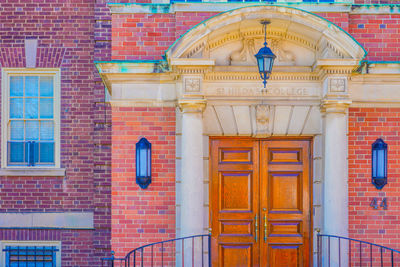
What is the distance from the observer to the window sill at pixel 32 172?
852cm

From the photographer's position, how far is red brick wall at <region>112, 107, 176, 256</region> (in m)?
6.92

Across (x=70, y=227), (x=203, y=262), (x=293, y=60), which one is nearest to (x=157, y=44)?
(x=293, y=60)

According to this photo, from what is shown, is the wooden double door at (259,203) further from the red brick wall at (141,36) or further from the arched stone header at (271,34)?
the red brick wall at (141,36)

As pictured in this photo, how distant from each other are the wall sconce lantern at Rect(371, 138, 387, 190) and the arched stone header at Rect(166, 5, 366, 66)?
148 centimetres

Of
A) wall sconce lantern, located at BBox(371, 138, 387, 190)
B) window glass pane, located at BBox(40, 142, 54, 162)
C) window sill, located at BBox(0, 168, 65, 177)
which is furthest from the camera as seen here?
window glass pane, located at BBox(40, 142, 54, 162)

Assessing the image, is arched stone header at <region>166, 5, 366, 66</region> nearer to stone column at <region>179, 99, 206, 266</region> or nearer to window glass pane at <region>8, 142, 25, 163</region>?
stone column at <region>179, 99, 206, 266</region>

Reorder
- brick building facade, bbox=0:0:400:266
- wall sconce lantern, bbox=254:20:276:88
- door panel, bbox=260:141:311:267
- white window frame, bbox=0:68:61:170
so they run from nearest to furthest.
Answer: wall sconce lantern, bbox=254:20:276:88
brick building facade, bbox=0:0:400:266
door panel, bbox=260:141:311:267
white window frame, bbox=0:68:61:170

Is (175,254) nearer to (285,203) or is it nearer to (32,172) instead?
(285,203)

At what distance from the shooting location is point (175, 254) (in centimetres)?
691

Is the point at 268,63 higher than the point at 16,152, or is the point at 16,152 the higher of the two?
the point at 268,63

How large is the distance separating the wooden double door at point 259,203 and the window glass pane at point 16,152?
4020 millimetres

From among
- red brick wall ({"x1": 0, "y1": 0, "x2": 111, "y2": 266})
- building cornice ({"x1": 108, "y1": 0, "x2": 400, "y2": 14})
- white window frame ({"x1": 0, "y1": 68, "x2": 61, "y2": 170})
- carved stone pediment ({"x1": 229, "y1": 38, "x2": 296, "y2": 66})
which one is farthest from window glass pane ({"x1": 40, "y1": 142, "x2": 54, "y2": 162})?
carved stone pediment ({"x1": 229, "y1": 38, "x2": 296, "y2": 66})

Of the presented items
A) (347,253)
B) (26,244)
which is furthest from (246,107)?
(26,244)

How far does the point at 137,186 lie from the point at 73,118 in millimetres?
2574
